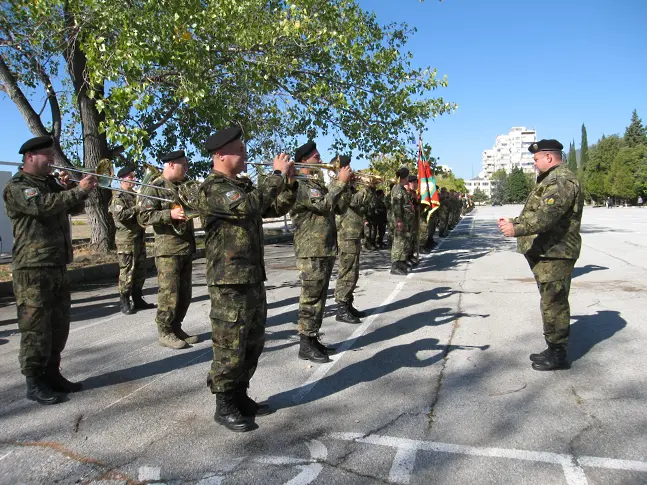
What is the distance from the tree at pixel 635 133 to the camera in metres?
77.1

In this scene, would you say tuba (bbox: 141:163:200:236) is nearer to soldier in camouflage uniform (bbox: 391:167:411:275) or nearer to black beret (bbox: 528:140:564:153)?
black beret (bbox: 528:140:564:153)

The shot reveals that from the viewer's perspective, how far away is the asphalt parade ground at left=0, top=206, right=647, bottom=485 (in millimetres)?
2881

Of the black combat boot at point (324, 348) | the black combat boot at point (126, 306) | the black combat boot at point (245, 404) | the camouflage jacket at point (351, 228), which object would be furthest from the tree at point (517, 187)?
the black combat boot at point (245, 404)

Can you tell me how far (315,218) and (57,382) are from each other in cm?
280

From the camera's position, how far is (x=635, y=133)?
258 feet

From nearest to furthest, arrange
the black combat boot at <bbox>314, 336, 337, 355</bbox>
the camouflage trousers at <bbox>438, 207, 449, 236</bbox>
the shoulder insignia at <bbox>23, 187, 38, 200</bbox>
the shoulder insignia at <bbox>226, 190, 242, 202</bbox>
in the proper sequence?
the shoulder insignia at <bbox>226, 190, 242, 202</bbox> < the shoulder insignia at <bbox>23, 187, 38, 200</bbox> < the black combat boot at <bbox>314, 336, 337, 355</bbox> < the camouflage trousers at <bbox>438, 207, 449, 236</bbox>

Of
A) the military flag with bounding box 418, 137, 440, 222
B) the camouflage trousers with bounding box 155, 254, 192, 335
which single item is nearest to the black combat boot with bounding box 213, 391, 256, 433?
the camouflage trousers with bounding box 155, 254, 192, 335

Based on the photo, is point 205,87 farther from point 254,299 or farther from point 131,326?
point 254,299

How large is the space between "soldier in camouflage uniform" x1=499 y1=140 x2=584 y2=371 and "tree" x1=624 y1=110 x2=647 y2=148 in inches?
3402

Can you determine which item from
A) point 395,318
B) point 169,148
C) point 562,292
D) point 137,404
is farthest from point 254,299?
point 169,148

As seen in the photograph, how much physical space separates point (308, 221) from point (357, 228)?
1837 mm

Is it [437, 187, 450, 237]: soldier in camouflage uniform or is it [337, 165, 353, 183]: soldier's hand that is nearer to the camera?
[337, 165, 353, 183]: soldier's hand

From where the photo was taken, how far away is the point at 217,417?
348 centimetres

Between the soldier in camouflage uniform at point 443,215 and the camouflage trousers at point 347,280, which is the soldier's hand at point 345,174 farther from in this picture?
the soldier in camouflage uniform at point 443,215
